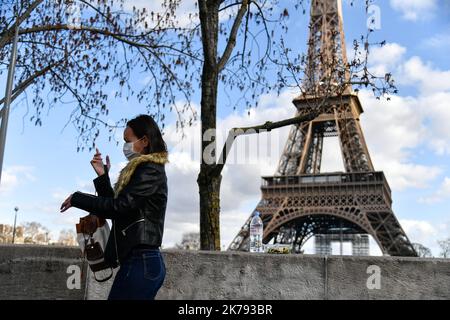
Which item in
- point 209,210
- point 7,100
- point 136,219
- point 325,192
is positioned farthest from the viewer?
point 325,192

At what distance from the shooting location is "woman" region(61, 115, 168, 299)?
326 cm

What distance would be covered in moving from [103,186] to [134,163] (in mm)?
436

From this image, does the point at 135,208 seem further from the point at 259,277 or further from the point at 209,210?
the point at 209,210

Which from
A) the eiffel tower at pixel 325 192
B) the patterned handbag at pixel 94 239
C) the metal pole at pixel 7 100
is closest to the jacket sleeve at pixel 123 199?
the patterned handbag at pixel 94 239

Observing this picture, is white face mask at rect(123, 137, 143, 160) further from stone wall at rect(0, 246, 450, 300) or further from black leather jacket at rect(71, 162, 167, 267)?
stone wall at rect(0, 246, 450, 300)

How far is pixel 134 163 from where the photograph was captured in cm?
343

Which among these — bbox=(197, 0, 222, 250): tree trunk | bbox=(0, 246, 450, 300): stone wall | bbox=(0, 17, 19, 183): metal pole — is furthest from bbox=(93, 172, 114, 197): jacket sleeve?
bbox=(0, 17, 19, 183): metal pole

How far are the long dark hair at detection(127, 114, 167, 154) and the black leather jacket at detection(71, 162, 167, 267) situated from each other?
0.17 metres

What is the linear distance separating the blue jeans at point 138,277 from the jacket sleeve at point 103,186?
0.60 metres

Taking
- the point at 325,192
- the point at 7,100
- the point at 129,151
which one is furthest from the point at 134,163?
the point at 325,192

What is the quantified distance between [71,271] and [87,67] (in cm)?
657
